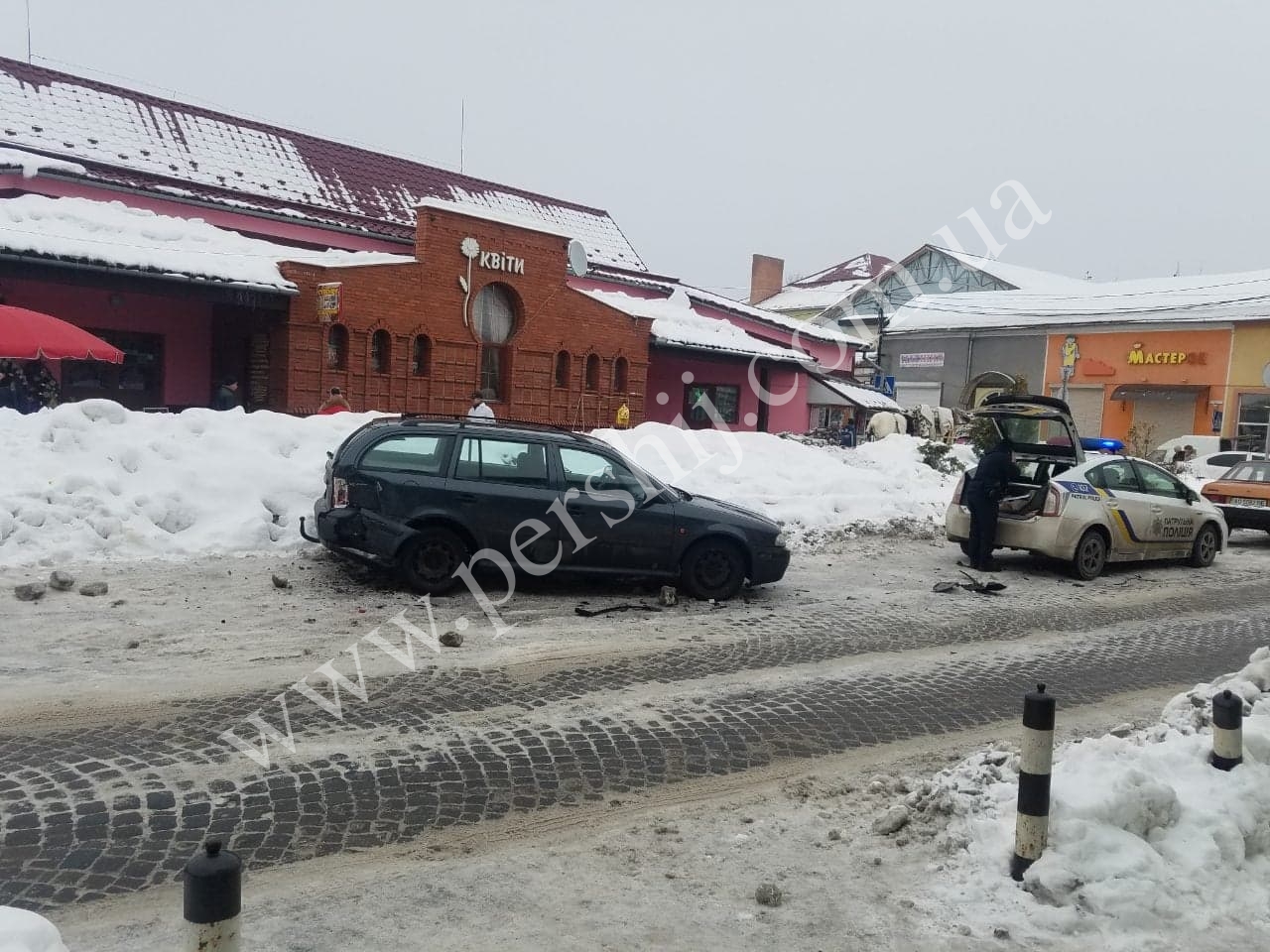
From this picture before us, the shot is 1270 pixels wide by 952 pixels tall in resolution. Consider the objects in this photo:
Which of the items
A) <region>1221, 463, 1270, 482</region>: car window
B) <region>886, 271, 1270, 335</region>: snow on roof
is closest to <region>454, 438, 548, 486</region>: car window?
<region>1221, 463, 1270, 482</region>: car window

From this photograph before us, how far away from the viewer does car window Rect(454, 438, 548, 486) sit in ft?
30.2

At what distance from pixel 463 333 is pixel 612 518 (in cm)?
1193

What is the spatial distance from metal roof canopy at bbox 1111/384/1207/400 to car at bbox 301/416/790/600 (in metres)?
33.5

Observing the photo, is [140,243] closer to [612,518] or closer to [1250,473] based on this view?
[612,518]

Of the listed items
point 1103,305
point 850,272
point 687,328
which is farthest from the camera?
point 850,272

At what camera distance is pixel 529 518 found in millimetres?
9203

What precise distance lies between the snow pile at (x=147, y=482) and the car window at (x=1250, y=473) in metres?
15.5

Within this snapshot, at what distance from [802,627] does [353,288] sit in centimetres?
1286

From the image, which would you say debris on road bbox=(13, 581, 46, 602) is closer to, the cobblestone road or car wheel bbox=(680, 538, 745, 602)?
the cobblestone road

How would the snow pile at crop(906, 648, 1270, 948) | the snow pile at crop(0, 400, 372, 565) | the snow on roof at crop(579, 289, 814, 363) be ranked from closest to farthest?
the snow pile at crop(906, 648, 1270, 948)
the snow pile at crop(0, 400, 372, 565)
the snow on roof at crop(579, 289, 814, 363)

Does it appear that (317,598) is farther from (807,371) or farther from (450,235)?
(807,371)

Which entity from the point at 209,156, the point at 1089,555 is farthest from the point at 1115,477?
the point at 209,156

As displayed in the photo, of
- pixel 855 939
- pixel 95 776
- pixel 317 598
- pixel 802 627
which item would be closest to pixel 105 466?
pixel 317 598

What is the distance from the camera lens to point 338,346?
1842cm
